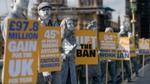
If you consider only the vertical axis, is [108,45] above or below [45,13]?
below

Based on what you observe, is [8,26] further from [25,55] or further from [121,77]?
[121,77]

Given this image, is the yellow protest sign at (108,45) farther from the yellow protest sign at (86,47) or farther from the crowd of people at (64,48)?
the yellow protest sign at (86,47)

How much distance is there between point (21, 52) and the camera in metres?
7.22

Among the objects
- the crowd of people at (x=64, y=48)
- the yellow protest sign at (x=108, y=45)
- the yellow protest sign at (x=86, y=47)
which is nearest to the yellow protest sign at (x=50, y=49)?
the crowd of people at (x=64, y=48)

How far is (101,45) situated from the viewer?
546 inches

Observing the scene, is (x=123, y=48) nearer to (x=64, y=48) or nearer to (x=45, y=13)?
(x=64, y=48)

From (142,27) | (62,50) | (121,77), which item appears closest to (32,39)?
(62,50)

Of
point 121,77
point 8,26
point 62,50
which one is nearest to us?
point 8,26

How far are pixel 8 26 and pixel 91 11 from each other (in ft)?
373

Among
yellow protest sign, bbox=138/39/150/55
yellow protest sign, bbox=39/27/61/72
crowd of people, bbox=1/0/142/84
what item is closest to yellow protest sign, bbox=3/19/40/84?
crowd of people, bbox=1/0/142/84

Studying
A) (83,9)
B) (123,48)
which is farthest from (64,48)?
(83,9)

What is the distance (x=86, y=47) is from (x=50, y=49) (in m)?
2.96

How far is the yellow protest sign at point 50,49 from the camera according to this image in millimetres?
8664

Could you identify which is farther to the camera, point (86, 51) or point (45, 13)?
point (86, 51)
